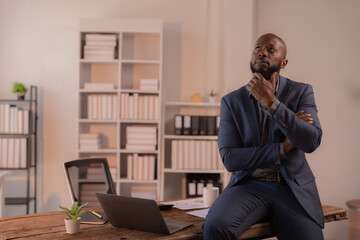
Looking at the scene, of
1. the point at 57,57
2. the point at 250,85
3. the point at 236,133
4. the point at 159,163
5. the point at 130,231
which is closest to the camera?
the point at 130,231

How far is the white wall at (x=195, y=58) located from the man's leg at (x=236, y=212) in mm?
2812

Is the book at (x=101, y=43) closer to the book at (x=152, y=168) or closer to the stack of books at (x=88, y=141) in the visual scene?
the stack of books at (x=88, y=141)

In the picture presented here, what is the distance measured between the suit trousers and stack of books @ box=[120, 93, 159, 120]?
2430 millimetres

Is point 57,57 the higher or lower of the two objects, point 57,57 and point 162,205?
the higher

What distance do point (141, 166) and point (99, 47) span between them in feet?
4.36

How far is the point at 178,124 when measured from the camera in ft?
14.6

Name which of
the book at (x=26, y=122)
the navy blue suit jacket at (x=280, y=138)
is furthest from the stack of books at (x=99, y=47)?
the navy blue suit jacket at (x=280, y=138)

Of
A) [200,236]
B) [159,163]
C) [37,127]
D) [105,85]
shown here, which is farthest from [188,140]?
[200,236]

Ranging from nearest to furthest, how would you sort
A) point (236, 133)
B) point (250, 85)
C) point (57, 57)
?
point (250, 85)
point (236, 133)
point (57, 57)

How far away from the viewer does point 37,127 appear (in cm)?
475

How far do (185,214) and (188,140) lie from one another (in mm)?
2359

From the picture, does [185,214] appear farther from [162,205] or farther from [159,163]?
[159,163]

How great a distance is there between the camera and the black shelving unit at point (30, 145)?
4.41 m

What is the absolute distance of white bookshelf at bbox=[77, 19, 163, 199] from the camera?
14.4 ft
